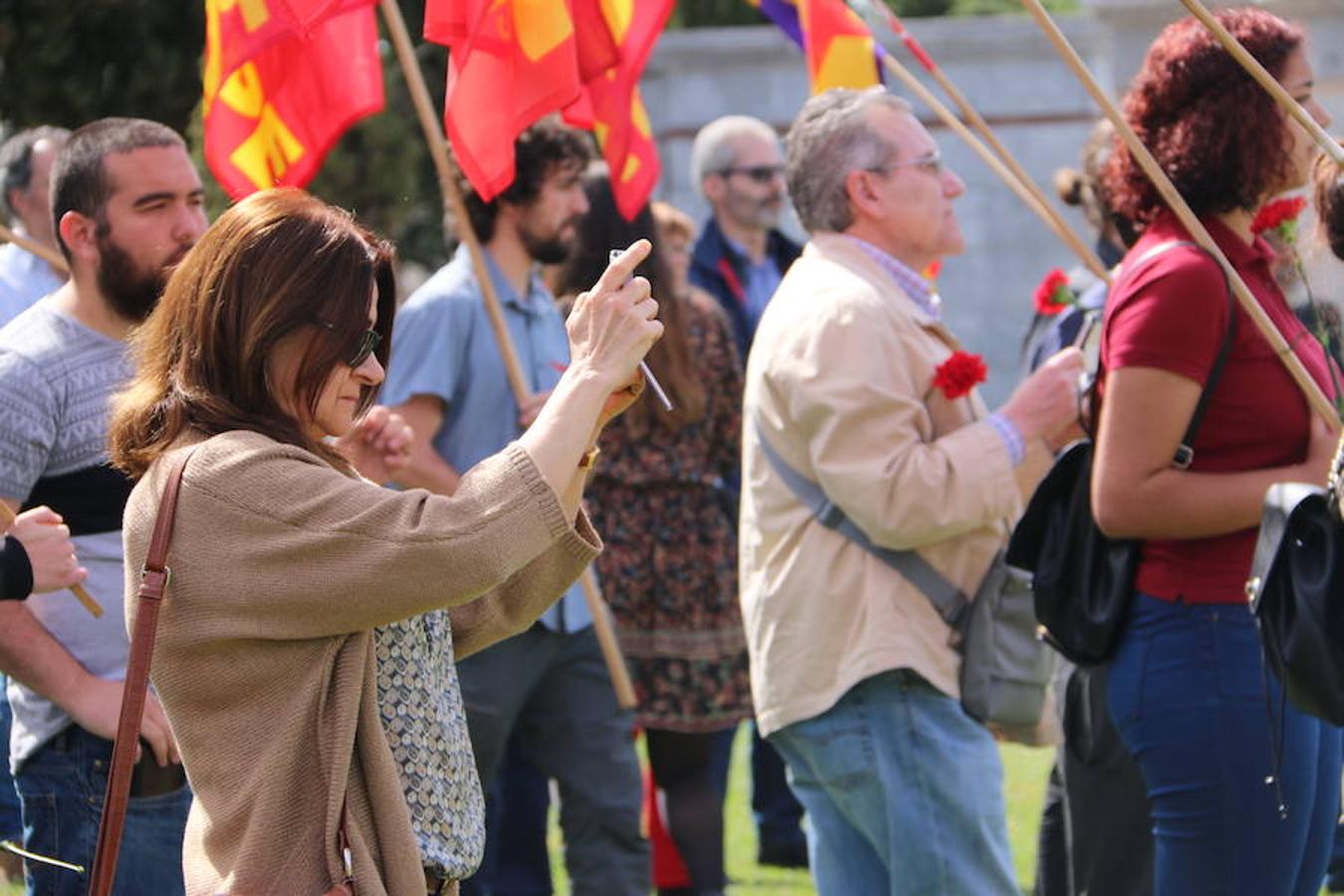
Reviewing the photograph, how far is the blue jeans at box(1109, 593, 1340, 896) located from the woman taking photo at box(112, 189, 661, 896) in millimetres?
1366

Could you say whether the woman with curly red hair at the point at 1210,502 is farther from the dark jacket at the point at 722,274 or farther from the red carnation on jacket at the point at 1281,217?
the dark jacket at the point at 722,274

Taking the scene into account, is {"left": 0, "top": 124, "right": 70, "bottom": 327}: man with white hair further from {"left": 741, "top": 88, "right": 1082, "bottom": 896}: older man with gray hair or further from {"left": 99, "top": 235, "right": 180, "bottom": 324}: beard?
{"left": 741, "top": 88, "right": 1082, "bottom": 896}: older man with gray hair

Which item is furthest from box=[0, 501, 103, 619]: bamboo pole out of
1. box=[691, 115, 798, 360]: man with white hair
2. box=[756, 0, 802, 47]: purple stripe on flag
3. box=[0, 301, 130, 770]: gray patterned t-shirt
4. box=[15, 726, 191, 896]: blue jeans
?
box=[691, 115, 798, 360]: man with white hair

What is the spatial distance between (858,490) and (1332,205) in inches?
42.2

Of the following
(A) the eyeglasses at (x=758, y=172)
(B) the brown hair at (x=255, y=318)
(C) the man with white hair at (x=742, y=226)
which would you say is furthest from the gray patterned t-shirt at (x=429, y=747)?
(A) the eyeglasses at (x=758, y=172)

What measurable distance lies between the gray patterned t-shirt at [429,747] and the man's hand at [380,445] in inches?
33.0

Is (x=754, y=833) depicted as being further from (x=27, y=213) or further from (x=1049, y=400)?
(x=1049, y=400)

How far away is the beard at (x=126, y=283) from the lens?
13.6 ft

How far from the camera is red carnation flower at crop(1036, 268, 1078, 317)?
16.8 ft

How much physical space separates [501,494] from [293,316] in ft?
1.25

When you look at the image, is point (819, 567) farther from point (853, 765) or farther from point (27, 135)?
point (27, 135)

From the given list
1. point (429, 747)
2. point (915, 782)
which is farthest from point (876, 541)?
point (429, 747)

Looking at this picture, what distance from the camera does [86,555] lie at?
4102 millimetres

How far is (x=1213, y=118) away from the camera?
412 cm
